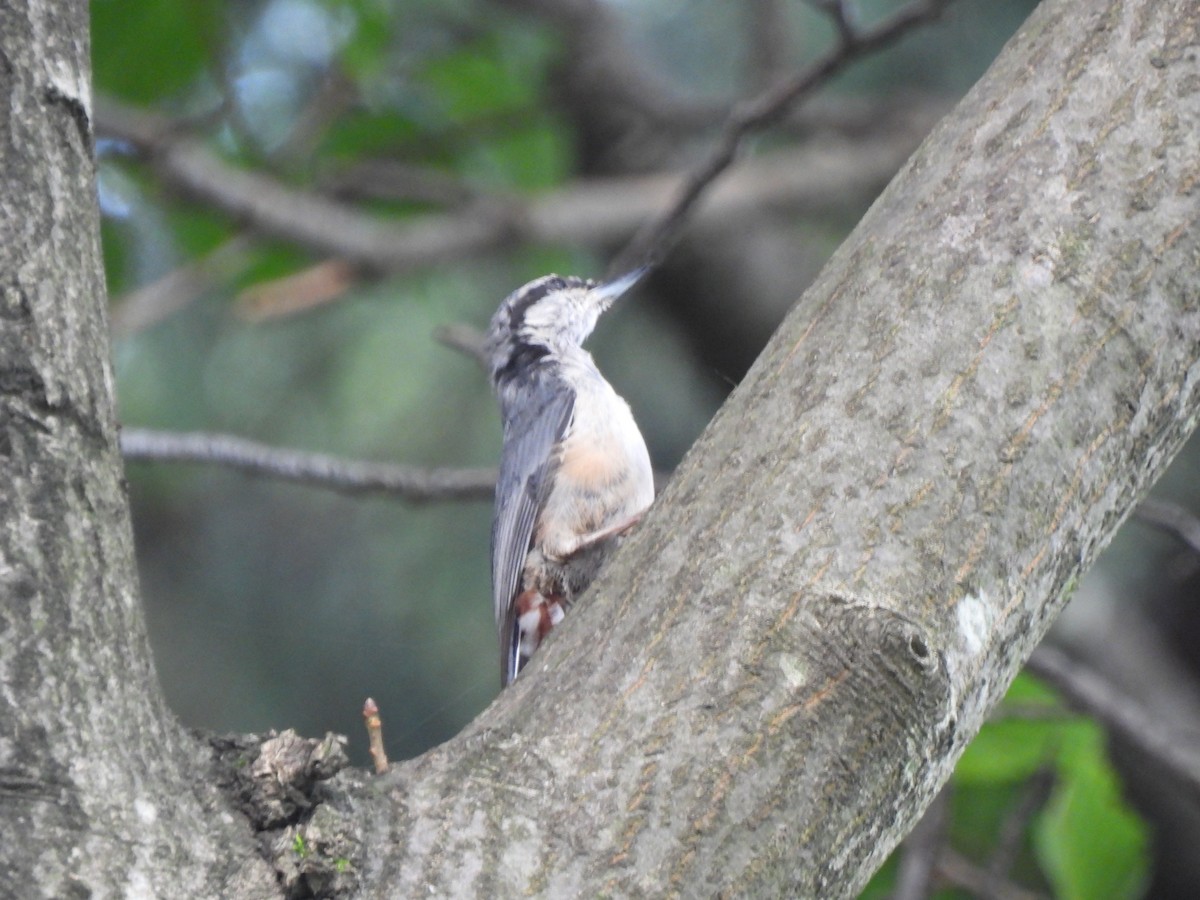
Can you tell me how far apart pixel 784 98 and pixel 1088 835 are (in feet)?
5.52

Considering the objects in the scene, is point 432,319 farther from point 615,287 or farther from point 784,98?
point 784,98

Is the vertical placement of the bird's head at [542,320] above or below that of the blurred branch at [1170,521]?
above

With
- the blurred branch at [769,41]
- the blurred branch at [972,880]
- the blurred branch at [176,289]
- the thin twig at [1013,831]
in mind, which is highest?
the blurred branch at [176,289]

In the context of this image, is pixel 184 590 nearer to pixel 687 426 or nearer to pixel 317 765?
pixel 687 426

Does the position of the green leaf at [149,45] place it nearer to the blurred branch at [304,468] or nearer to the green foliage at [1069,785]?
the blurred branch at [304,468]

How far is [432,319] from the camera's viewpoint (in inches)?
207

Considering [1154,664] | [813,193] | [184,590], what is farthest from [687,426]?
[184,590]

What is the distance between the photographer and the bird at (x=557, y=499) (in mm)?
2633

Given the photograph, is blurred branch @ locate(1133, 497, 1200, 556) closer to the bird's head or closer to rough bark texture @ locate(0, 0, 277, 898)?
the bird's head

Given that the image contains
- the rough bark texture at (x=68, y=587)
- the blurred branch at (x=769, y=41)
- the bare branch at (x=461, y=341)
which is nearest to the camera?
the rough bark texture at (x=68, y=587)

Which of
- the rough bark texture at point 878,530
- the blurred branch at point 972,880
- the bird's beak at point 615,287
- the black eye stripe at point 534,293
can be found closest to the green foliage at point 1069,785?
the blurred branch at point 972,880

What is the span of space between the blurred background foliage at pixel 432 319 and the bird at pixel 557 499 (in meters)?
0.99

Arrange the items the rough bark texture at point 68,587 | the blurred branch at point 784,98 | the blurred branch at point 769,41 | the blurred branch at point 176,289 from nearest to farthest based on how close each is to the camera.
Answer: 1. the rough bark texture at point 68,587
2. the blurred branch at point 784,98
3. the blurred branch at point 176,289
4. the blurred branch at point 769,41

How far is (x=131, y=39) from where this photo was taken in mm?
3494
